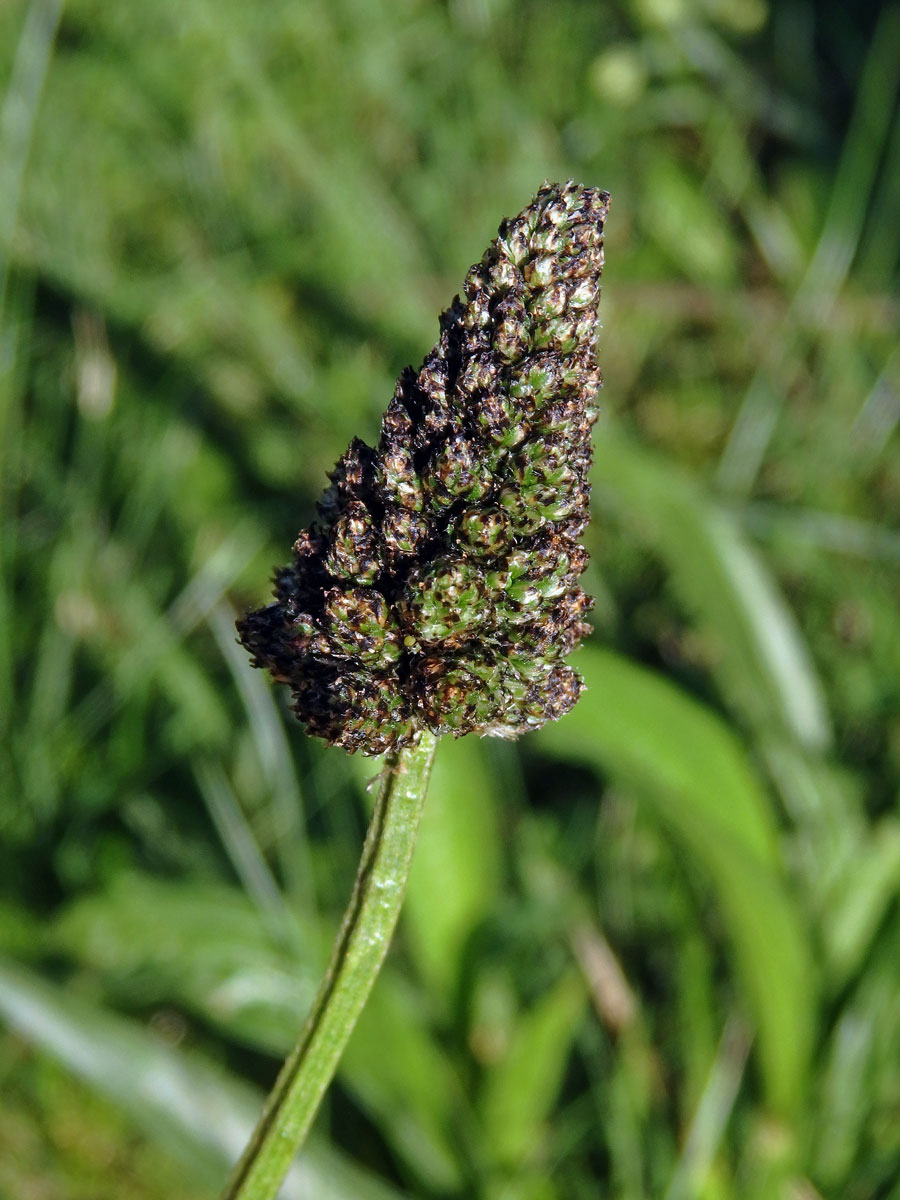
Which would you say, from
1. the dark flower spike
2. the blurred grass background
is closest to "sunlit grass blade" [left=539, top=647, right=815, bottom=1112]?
the blurred grass background

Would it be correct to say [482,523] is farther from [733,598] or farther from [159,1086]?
[733,598]

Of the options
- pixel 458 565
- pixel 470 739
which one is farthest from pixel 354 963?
pixel 470 739

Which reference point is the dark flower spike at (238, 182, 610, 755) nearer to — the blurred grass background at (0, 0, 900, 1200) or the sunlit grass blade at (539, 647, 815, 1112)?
the blurred grass background at (0, 0, 900, 1200)

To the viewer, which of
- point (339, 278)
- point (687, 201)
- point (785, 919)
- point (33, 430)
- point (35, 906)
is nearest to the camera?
point (785, 919)

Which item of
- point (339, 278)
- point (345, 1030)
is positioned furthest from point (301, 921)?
point (339, 278)

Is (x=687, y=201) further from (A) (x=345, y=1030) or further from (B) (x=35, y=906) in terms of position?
(A) (x=345, y=1030)

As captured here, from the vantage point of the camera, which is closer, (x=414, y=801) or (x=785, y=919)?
(x=414, y=801)

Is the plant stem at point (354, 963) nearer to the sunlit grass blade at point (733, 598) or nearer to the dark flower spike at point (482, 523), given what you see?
the dark flower spike at point (482, 523)
